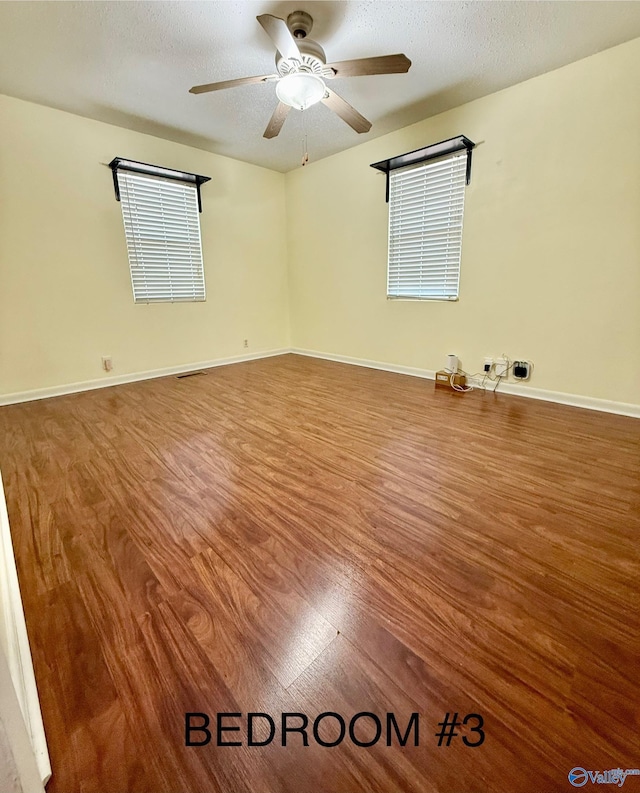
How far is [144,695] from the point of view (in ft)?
2.93

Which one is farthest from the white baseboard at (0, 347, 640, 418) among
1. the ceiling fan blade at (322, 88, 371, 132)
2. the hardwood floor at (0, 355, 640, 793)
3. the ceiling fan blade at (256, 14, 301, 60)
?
the ceiling fan blade at (256, 14, 301, 60)

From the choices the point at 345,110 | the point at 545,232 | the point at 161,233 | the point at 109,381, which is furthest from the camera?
the point at 161,233

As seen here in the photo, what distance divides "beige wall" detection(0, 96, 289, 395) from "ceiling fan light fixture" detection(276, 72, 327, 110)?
240 centimetres

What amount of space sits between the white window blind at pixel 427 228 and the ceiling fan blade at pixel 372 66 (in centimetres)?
158

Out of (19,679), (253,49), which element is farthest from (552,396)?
(19,679)

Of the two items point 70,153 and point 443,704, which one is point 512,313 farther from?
point 70,153

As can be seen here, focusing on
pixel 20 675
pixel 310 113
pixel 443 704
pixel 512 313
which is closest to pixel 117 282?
pixel 310 113

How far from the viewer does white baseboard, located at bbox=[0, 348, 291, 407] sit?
337 cm

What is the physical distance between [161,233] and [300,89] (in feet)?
8.31

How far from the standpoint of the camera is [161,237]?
4.05 meters

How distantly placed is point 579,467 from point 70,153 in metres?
4.95

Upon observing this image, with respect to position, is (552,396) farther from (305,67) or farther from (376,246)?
(305,67)

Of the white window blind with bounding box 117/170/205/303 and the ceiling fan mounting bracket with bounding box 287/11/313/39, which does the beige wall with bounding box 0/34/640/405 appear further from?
the ceiling fan mounting bracket with bounding box 287/11/313/39

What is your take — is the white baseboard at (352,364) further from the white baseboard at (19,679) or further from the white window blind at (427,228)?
the white baseboard at (19,679)
